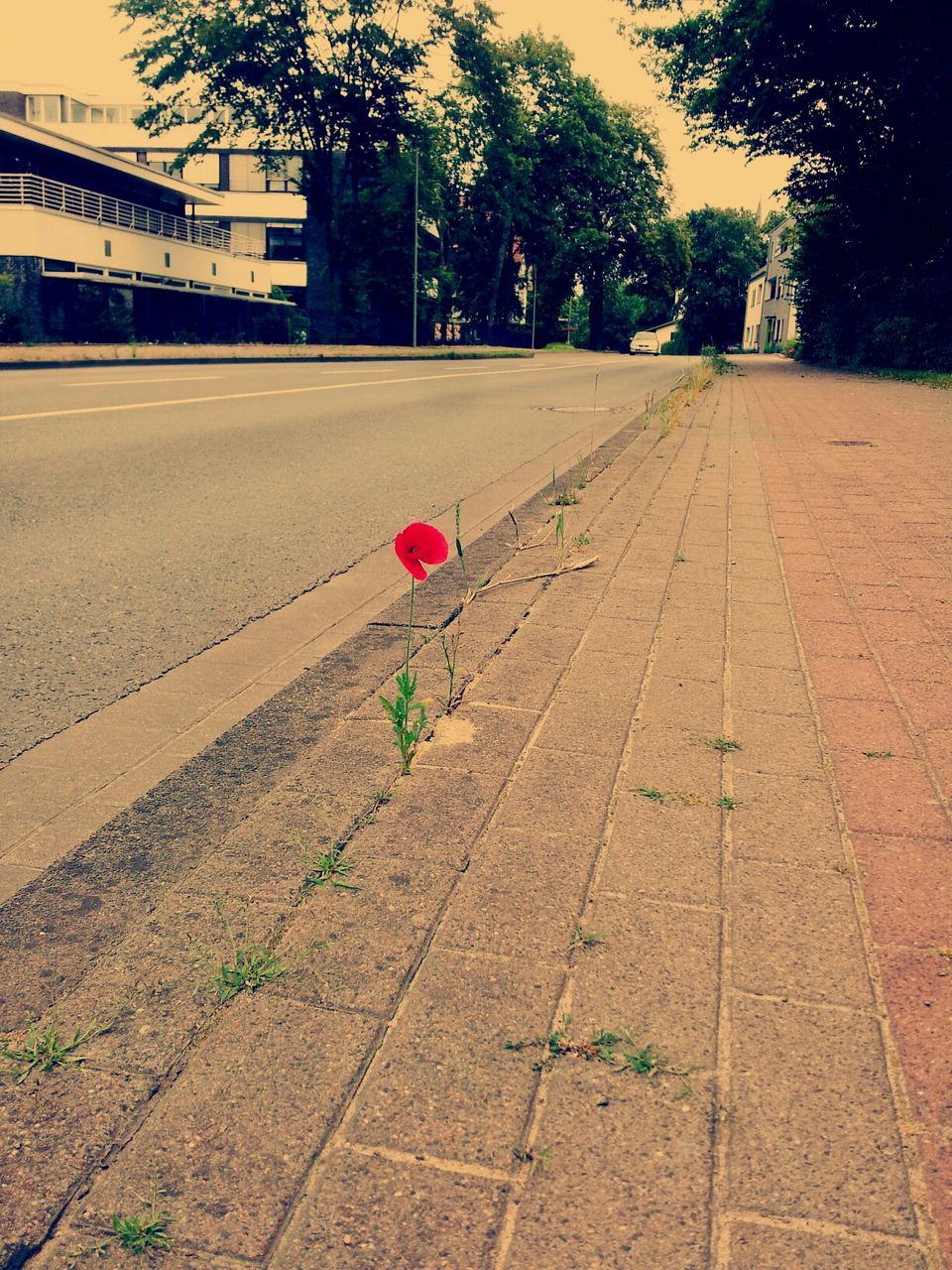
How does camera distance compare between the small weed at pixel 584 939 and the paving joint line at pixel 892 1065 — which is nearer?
the paving joint line at pixel 892 1065

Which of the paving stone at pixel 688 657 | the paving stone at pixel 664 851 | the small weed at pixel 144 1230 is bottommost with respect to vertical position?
the small weed at pixel 144 1230

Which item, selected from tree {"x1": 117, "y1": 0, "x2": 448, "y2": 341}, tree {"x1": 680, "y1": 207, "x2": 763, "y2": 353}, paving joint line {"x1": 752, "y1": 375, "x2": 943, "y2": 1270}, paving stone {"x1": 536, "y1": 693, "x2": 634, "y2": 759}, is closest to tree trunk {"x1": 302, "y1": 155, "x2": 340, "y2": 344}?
tree {"x1": 117, "y1": 0, "x2": 448, "y2": 341}

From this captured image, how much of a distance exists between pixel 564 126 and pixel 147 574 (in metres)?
69.5

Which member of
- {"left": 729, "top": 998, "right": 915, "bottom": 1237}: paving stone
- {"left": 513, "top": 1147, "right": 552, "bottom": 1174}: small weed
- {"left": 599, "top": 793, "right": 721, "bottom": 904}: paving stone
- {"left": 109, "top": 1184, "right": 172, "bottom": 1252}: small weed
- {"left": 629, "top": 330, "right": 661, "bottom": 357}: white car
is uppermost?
{"left": 629, "top": 330, "right": 661, "bottom": 357}: white car

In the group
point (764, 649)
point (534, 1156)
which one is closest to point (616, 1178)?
point (534, 1156)

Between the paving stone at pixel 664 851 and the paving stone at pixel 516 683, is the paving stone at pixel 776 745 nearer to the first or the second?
the paving stone at pixel 664 851

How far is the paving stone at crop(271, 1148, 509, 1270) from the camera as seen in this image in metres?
1.32

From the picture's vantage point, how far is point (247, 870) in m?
2.20

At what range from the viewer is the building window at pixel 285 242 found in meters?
64.4

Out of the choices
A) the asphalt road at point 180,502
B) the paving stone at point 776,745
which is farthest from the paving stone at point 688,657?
the asphalt road at point 180,502

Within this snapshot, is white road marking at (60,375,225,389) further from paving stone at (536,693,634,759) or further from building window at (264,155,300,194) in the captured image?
building window at (264,155,300,194)

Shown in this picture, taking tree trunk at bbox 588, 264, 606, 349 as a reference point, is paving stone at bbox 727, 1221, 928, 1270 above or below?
below

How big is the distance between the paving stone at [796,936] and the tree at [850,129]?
2493cm

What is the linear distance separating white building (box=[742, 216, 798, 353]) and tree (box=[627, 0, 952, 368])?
3088 cm
